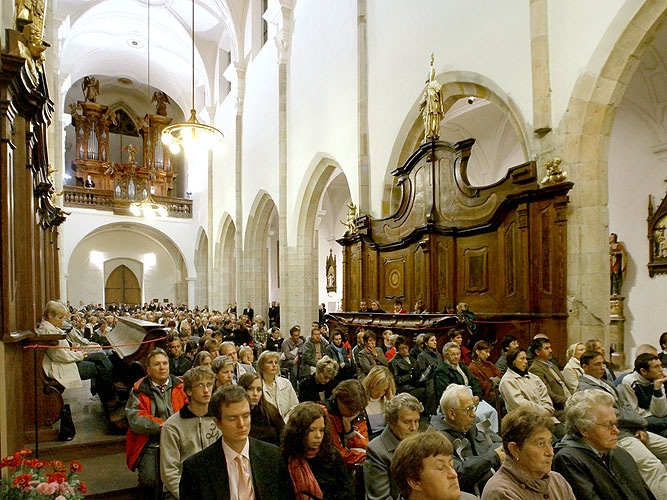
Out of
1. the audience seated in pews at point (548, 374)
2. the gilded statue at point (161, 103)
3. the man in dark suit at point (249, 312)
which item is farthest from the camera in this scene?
the gilded statue at point (161, 103)

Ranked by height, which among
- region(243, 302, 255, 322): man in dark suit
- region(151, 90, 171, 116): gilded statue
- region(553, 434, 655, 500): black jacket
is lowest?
region(243, 302, 255, 322): man in dark suit

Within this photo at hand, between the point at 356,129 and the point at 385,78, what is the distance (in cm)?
143

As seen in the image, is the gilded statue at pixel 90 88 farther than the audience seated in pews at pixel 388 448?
Yes

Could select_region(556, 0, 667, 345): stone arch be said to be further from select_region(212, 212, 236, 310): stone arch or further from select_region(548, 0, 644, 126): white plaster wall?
select_region(212, 212, 236, 310): stone arch

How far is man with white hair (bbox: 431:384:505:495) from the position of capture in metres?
2.45

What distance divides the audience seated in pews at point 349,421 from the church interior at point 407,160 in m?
2.19

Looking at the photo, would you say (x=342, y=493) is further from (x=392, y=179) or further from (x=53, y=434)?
(x=392, y=179)

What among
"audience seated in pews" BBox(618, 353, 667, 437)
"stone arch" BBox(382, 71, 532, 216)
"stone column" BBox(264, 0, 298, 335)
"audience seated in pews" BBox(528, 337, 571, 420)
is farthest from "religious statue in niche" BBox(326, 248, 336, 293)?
"audience seated in pews" BBox(618, 353, 667, 437)

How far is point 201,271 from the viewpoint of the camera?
24.6 metres

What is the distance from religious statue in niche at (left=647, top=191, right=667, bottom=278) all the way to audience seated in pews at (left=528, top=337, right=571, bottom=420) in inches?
261

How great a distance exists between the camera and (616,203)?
1027 cm

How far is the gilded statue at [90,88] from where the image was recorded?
2405 centimetres

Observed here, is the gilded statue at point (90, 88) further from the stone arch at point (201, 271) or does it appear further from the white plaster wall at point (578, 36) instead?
the white plaster wall at point (578, 36)

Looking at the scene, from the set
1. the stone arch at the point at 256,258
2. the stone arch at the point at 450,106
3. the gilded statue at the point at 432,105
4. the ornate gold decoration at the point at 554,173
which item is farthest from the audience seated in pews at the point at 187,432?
the stone arch at the point at 256,258
